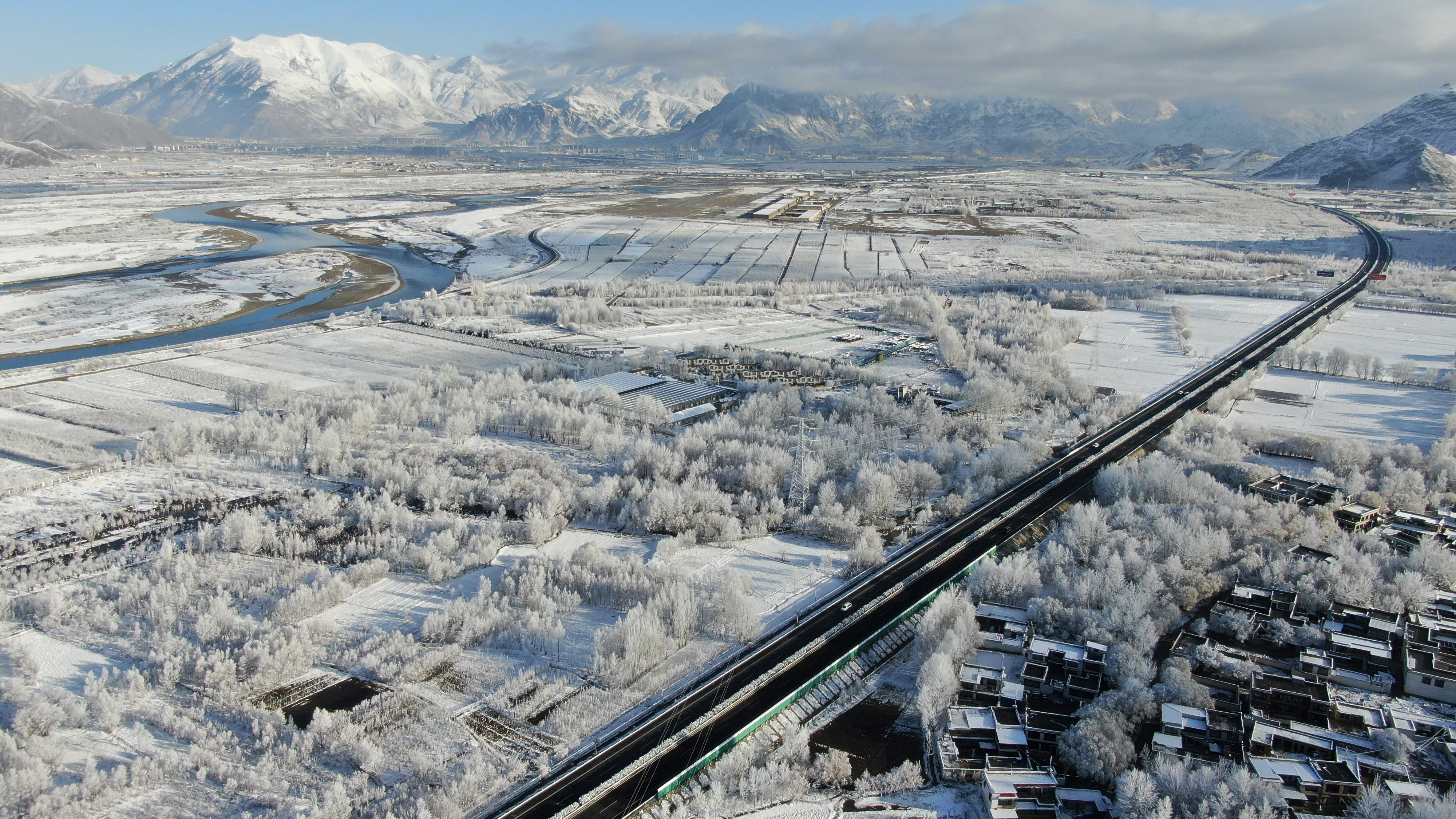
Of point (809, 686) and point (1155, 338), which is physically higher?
point (1155, 338)

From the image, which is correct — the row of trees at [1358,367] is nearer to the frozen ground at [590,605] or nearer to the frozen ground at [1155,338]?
the frozen ground at [1155,338]

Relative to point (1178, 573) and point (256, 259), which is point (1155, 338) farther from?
point (256, 259)

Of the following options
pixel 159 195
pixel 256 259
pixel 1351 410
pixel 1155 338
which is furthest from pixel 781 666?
pixel 159 195

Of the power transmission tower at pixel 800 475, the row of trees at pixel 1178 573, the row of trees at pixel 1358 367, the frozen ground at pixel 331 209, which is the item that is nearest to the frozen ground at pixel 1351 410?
the row of trees at pixel 1358 367

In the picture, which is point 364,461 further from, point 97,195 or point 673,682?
point 97,195

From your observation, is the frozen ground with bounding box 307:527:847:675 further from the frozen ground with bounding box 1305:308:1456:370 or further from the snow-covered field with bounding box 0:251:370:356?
the frozen ground with bounding box 1305:308:1456:370

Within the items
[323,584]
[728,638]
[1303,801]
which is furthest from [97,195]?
[1303,801]
